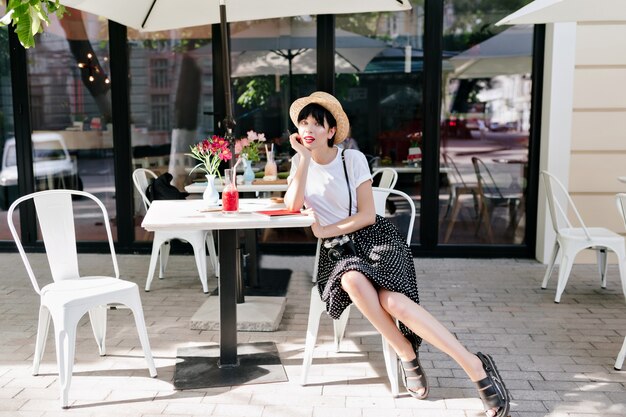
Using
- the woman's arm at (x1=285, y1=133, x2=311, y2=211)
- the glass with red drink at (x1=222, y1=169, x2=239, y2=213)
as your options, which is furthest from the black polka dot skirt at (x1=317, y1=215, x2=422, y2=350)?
the glass with red drink at (x1=222, y1=169, x2=239, y2=213)

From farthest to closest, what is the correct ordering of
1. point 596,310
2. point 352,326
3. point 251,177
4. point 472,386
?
point 251,177 < point 596,310 < point 352,326 < point 472,386

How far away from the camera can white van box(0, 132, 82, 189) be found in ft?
19.6

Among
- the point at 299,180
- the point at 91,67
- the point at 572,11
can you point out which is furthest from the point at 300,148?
the point at 91,67

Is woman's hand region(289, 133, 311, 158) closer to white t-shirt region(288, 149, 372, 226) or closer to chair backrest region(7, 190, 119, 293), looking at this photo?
white t-shirt region(288, 149, 372, 226)

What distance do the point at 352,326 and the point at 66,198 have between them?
1.82 meters

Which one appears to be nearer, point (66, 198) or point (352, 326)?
point (66, 198)

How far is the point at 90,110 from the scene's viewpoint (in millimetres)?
5895

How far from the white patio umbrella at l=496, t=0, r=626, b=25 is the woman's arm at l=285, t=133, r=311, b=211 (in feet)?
6.05

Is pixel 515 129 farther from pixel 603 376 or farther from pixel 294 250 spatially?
pixel 603 376

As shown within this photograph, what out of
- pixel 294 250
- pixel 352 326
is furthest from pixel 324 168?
pixel 294 250

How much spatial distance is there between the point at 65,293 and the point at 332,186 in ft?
4.46

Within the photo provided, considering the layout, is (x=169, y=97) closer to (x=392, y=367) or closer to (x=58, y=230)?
(x=58, y=230)

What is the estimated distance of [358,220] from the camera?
3080mm

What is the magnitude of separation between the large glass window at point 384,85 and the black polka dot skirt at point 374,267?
2.66m
